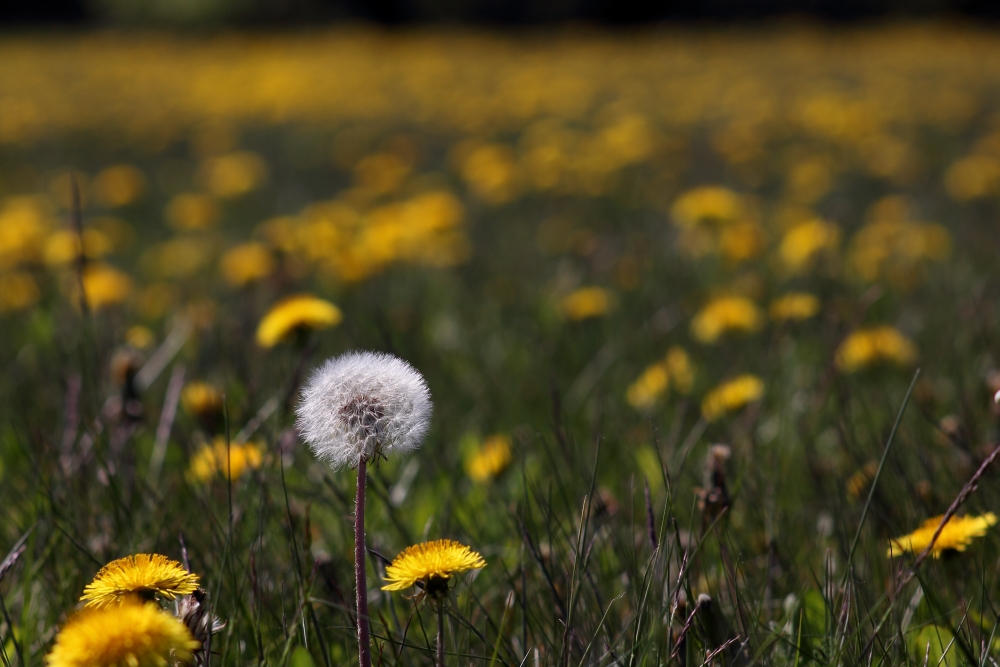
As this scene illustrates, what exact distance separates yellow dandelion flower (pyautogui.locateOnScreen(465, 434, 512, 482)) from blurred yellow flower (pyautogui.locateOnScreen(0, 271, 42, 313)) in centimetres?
138

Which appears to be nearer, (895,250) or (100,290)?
(100,290)

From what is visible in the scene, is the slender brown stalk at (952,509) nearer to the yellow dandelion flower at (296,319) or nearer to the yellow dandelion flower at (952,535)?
the yellow dandelion flower at (952,535)

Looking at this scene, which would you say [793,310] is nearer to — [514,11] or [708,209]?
[708,209]

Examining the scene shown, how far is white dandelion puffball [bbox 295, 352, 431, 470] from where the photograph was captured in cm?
77

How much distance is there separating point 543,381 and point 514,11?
17929mm

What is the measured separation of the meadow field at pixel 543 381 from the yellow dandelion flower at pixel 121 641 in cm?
1

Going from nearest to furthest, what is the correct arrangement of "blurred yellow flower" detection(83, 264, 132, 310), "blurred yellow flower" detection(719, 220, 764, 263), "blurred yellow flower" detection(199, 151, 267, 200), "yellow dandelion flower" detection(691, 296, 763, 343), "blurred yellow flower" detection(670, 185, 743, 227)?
"yellow dandelion flower" detection(691, 296, 763, 343), "blurred yellow flower" detection(83, 264, 132, 310), "blurred yellow flower" detection(670, 185, 743, 227), "blurred yellow flower" detection(719, 220, 764, 263), "blurred yellow flower" detection(199, 151, 267, 200)

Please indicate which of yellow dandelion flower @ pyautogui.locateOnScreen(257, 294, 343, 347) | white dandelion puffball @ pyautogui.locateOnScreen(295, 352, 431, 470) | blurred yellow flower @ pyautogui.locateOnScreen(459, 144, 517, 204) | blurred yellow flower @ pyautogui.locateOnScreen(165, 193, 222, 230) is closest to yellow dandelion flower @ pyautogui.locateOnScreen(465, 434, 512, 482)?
yellow dandelion flower @ pyautogui.locateOnScreen(257, 294, 343, 347)

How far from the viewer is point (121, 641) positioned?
615 millimetres

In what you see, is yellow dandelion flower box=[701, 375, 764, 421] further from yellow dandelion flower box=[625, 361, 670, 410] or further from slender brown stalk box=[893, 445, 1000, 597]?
slender brown stalk box=[893, 445, 1000, 597]

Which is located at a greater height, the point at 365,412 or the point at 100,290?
the point at 365,412

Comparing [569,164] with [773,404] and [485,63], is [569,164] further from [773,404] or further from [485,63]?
[485,63]

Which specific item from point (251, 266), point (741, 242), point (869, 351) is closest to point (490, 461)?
point (869, 351)

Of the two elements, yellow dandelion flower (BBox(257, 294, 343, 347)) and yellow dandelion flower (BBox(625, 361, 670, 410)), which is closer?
yellow dandelion flower (BBox(257, 294, 343, 347))
